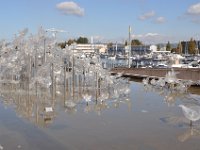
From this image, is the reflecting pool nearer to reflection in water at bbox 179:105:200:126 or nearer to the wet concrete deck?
reflection in water at bbox 179:105:200:126

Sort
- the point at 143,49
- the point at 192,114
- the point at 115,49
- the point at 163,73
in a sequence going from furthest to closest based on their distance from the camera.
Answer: the point at 143,49 → the point at 115,49 → the point at 163,73 → the point at 192,114

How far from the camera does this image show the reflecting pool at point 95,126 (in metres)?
10.1

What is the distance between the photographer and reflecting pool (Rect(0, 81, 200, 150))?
10.1 metres

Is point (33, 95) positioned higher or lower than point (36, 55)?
lower

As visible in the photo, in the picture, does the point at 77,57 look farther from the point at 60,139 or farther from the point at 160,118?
the point at 60,139

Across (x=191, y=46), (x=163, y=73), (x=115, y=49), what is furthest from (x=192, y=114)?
(x=115, y=49)

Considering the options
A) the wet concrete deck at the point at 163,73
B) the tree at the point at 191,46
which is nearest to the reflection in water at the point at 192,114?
the wet concrete deck at the point at 163,73

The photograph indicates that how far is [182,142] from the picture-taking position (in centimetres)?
1038

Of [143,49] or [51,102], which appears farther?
[143,49]

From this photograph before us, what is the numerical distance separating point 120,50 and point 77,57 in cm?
11682

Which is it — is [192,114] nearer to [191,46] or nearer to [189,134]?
[189,134]

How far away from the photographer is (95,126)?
12539mm

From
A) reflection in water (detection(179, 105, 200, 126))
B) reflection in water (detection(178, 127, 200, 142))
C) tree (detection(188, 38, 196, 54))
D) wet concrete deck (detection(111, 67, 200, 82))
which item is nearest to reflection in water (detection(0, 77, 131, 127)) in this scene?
reflection in water (detection(179, 105, 200, 126))

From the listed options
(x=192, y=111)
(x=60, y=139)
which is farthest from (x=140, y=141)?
(x=192, y=111)
